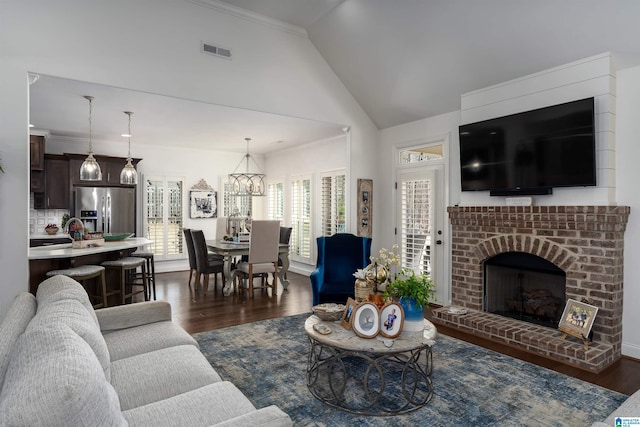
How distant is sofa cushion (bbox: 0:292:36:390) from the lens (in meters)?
1.45

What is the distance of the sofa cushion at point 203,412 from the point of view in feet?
4.79

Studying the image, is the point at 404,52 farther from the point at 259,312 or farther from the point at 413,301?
the point at 259,312

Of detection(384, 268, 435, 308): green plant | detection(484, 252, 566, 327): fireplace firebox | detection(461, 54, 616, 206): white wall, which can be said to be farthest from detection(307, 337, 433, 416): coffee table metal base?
detection(461, 54, 616, 206): white wall

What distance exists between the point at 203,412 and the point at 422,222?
4462 millimetres

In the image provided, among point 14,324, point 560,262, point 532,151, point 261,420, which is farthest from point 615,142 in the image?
point 14,324

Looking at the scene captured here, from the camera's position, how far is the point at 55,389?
1109mm

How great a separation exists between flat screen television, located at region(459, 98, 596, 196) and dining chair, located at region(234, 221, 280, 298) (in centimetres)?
292

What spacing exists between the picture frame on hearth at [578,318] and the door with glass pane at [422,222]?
5.77 ft

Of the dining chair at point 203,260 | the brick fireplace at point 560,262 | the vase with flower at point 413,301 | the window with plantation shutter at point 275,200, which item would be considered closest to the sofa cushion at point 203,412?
the vase with flower at point 413,301

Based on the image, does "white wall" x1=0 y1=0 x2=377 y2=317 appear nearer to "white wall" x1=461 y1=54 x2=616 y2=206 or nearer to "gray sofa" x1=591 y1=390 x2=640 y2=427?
"white wall" x1=461 y1=54 x2=616 y2=206

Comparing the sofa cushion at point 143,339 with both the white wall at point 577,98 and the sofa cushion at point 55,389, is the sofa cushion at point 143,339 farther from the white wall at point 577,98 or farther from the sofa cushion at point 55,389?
the white wall at point 577,98

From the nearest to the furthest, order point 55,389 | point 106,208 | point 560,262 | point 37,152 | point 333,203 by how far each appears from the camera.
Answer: point 55,389 → point 560,262 → point 37,152 → point 106,208 → point 333,203

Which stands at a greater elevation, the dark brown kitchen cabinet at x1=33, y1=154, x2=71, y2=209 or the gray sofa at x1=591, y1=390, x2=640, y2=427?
the dark brown kitchen cabinet at x1=33, y1=154, x2=71, y2=209

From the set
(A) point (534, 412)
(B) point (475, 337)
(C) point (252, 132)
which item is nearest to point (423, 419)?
(A) point (534, 412)
